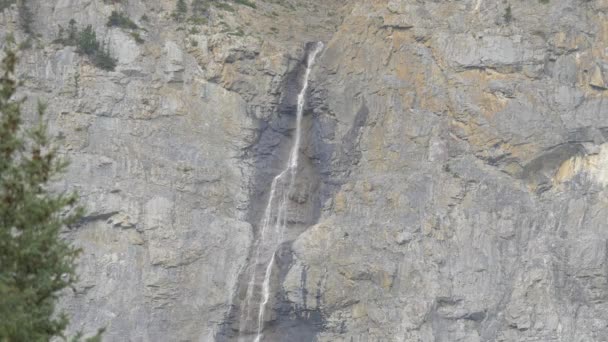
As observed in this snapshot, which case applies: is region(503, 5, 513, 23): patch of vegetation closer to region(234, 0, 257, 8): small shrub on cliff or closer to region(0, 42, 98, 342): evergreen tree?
region(234, 0, 257, 8): small shrub on cliff

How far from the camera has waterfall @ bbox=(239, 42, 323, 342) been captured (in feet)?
166

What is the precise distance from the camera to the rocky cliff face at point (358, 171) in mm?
49188

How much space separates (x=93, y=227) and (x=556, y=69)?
27.5m

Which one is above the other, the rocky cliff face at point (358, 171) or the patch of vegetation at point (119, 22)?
the patch of vegetation at point (119, 22)

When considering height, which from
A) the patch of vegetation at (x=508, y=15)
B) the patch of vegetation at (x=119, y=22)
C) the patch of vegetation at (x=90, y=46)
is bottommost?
the patch of vegetation at (x=90, y=46)

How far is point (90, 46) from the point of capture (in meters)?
53.3

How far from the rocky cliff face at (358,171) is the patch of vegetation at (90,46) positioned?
0.49m

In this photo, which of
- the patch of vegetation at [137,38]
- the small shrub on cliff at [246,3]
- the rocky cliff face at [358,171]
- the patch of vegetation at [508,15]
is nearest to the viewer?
the rocky cliff face at [358,171]

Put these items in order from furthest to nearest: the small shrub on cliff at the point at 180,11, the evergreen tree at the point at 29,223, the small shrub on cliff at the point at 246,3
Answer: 1. the small shrub on cliff at the point at 246,3
2. the small shrub on cliff at the point at 180,11
3. the evergreen tree at the point at 29,223

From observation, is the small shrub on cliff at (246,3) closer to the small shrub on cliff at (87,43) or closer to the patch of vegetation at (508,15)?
the small shrub on cliff at (87,43)

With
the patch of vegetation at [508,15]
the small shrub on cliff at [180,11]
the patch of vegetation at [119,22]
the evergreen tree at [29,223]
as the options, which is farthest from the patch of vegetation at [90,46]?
the evergreen tree at [29,223]

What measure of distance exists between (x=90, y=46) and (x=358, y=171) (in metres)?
17.3

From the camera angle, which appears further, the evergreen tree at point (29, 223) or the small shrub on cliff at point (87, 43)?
the small shrub on cliff at point (87, 43)

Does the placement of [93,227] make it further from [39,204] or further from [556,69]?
[39,204]
